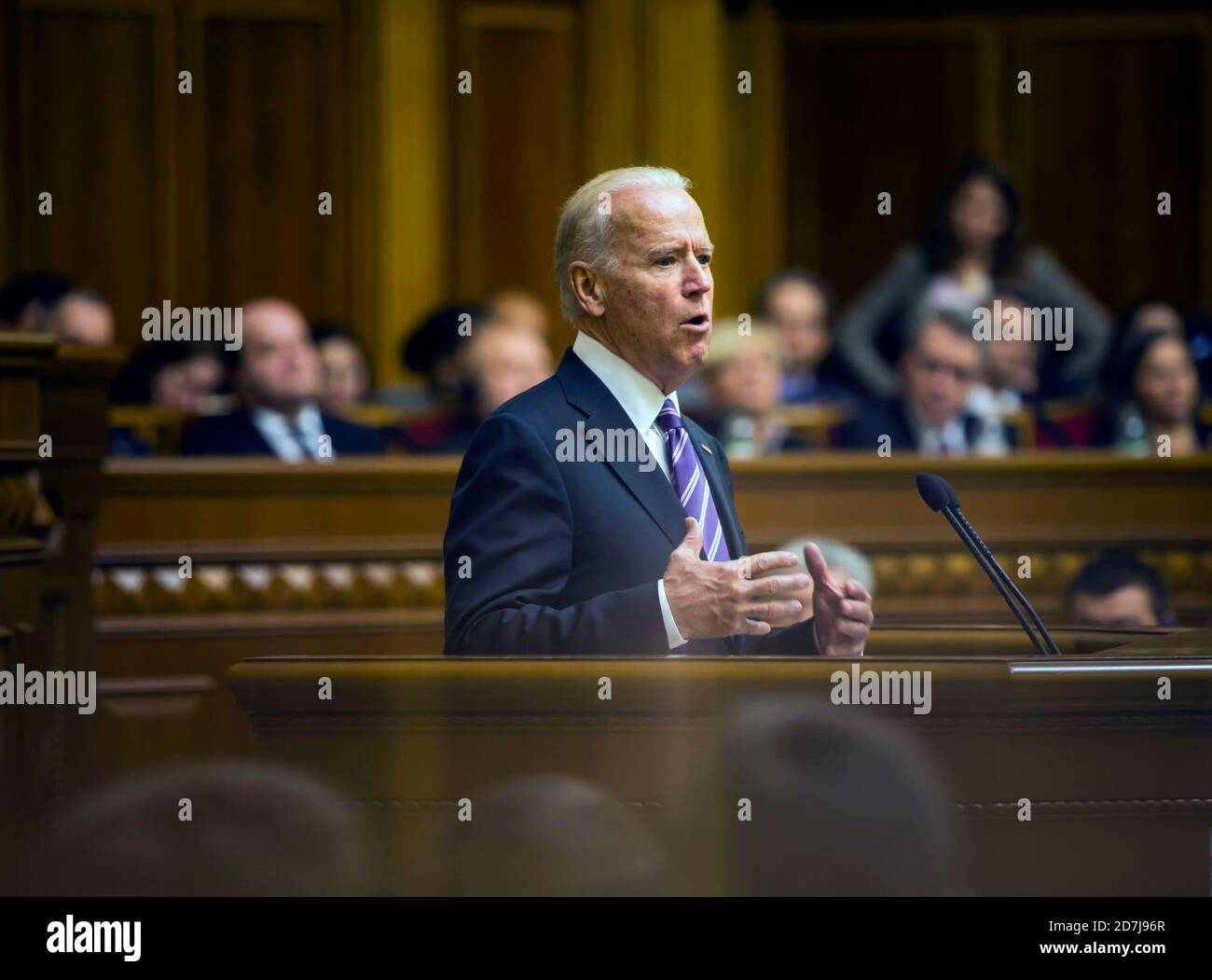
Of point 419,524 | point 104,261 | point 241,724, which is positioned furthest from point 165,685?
point 104,261

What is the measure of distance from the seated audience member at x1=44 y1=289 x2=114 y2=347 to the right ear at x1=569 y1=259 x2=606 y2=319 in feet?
9.76

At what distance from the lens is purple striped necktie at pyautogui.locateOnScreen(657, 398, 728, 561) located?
Result: 2.17m

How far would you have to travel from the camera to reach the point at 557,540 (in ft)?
6.75

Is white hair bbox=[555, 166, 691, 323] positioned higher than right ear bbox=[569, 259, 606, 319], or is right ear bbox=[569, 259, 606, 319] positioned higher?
white hair bbox=[555, 166, 691, 323]

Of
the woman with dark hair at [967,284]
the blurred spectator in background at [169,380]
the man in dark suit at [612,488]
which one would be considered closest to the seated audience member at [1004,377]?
the woman with dark hair at [967,284]

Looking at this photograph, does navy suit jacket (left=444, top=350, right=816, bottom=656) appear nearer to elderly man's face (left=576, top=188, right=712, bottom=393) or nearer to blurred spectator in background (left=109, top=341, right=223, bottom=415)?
elderly man's face (left=576, top=188, right=712, bottom=393)

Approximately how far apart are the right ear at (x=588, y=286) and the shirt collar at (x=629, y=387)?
56mm

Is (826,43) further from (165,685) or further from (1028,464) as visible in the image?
(165,685)

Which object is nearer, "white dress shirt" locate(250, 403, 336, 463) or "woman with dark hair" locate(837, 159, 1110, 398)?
"white dress shirt" locate(250, 403, 336, 463)

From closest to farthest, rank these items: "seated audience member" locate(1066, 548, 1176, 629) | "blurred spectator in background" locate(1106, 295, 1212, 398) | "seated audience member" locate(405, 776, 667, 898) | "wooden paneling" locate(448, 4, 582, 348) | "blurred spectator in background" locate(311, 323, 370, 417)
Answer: "seated audience member" locate(405, 776, 667, 898)
"seated audience member" locate(1066, 548, 1176, 629)
"blurred spectator in background" locate(1106, 295, 1212, 398)
"blurred spectator in background" locate(311, 323, 370, 417)
"wooden paneling" locate(448, 4, 582, 348)

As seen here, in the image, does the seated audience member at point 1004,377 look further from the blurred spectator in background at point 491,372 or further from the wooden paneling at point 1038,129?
the wooden paneling at point 1038,129

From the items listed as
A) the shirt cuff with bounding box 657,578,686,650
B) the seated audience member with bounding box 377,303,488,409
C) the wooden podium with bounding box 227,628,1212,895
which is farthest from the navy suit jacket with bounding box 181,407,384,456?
the shirt cuff with bounding box 657,578,686,650

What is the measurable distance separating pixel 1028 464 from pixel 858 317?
1.39 meters

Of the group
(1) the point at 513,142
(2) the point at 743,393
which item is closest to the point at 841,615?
(2) the point at 743,393
